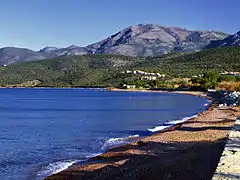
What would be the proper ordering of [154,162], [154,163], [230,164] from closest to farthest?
[230,164], [154,163], [154,162]

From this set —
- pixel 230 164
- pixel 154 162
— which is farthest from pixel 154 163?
pixel 230 164

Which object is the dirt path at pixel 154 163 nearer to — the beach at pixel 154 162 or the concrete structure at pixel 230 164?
the beach at pixel 154 162

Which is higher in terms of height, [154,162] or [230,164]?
[230,164]

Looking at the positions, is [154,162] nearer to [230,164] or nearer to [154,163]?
[154,163]

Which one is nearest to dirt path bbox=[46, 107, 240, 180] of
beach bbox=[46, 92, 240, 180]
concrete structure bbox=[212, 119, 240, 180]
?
beach bbox=[46, 92, 240, 180]

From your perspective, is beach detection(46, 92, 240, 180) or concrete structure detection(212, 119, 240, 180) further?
beach detection(46, 92, 240, 180)

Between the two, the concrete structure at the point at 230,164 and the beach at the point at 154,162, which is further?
the beach at the point at 154,162

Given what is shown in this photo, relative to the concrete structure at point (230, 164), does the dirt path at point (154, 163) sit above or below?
below

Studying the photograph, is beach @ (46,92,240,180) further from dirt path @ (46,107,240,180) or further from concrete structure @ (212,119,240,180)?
concrete structure @ (212,119,240,180)

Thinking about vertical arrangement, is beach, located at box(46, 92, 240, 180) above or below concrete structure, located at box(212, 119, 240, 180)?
below

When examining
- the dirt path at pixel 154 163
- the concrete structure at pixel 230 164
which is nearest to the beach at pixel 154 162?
the dirt path at pixel 154 163

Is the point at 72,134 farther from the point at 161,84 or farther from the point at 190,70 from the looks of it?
the point at 190,70

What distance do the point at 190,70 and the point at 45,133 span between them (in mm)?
141771

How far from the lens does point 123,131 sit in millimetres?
34469
